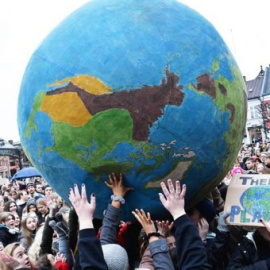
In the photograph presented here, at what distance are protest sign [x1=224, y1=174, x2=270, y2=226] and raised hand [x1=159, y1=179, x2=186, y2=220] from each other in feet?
1.95

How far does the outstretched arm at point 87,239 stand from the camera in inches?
110

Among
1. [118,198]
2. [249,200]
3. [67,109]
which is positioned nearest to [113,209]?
[118,198]

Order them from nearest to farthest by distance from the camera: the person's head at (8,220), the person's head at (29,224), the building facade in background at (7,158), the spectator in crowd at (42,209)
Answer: the person's head at (29,224)
the person's head at (8,220)
the spectator in crowd at (42,209)
the building facade in background at (7,158)

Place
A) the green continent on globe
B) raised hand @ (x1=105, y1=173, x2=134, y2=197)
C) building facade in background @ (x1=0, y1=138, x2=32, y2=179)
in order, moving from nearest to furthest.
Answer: the green continent on globe
raised hand @ (x1=105, y1=173, x2=134, y2=197)
building facade in background @ (x1=0, y1=138, x2=32, y2=179)

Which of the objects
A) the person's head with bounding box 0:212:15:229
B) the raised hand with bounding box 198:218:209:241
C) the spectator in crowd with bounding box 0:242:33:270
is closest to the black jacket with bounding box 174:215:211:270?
the raised hand with bounding box 198:218:209:241

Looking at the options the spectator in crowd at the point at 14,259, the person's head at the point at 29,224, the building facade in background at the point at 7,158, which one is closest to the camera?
the spectator in crowd at the point at 14,259

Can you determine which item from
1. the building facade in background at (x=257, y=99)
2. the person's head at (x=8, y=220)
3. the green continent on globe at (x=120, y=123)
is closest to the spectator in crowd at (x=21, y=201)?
the person's head at (x=8, y=220)

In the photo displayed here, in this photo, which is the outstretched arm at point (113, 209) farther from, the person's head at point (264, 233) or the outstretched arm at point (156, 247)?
the person's head at point (264, 233)

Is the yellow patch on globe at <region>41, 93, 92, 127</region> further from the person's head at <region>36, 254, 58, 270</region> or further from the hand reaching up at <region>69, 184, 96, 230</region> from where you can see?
A: the person's head at <region>36, 254, 58, 270</region>

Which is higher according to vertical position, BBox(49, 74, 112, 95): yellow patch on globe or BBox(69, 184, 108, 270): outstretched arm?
BBox(49, 74, 112, 95): yellow patch on globe

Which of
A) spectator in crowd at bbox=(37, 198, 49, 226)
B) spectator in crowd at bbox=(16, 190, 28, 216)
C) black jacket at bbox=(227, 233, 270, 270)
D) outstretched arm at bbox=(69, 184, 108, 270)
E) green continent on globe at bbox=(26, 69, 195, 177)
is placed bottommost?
spectator in crowd at bbox=(16, 190, 28, 216)

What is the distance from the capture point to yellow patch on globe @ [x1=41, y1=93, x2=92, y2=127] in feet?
10.4

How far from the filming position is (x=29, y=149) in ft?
11.8

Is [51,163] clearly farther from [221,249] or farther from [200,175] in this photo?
[221,249]
